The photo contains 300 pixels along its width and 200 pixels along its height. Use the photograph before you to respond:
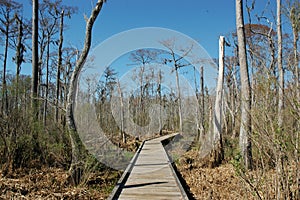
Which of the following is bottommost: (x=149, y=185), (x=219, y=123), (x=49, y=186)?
(x=149, y=185)

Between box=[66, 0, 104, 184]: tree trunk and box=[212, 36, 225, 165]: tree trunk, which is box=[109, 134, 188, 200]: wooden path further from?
box=[212, 36, 225, 165]: tree trunk

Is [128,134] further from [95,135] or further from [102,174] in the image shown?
[102,174]

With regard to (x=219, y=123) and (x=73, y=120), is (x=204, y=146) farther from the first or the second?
Answer: (x=73, y=120)

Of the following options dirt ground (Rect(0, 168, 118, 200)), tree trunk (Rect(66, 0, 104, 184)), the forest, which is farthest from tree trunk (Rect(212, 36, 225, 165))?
tree trunk (Rect(66, 0, 104, 184))

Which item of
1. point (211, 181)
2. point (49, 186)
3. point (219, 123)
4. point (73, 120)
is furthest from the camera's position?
point (219, 123)

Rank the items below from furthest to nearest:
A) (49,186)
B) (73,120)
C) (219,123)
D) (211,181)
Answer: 1. (219,123)
2. (211,181)
3. (73,120)
4. (49,186)

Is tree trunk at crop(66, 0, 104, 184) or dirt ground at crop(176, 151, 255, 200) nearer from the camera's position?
dirt ground at crop(176, 151, 255, 200)

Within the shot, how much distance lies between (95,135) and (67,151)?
6.97 feet

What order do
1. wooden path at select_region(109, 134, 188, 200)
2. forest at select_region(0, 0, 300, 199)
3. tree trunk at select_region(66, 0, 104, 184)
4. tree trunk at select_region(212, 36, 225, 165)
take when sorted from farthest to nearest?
tree trunk at select_region(212, 36, 225, 165)
tree trunk at select_region(66, 0, 104, 184)
wooden path at select_region(109, 134, 188, 200)
forest at select_region(0, 0, 300, 199)

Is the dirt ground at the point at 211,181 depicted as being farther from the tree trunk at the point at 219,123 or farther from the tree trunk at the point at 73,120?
the tree trunk at the point at 73,120

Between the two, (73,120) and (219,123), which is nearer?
(73,120)

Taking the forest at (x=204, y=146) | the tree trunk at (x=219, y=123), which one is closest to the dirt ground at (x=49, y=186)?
the forest at (x=204, y=146)

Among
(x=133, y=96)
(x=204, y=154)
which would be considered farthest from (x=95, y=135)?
(x=133, y=96)

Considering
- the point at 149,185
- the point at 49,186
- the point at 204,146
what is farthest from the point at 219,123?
the point at 49,186
